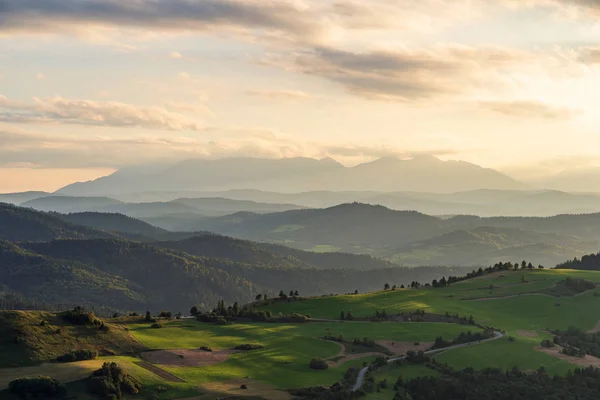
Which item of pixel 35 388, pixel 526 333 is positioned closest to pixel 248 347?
pixel 35 388

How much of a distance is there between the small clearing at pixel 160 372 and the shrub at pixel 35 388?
13.4m

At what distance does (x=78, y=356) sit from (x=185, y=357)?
14.7 metres

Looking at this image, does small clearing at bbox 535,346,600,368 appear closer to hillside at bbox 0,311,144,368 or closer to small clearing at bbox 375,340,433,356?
small clearing at bbox 375,340,433,356

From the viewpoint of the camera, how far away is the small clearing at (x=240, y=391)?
76.1 metres

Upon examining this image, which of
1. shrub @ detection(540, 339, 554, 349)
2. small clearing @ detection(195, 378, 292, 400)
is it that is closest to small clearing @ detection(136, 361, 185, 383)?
small clearing @ detection(195, 378, 292, 400)

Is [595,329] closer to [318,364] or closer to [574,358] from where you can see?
[574,358]

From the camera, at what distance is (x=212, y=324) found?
122312mm

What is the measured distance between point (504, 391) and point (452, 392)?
6825 millimetres

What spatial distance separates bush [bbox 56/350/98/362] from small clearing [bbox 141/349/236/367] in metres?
7.12

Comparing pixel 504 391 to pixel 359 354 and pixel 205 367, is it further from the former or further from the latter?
pixel 205 367

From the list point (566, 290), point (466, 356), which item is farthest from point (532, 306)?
point (466, 356)

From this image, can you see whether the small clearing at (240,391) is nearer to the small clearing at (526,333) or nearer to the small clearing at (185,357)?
the small clearing at (185,357)

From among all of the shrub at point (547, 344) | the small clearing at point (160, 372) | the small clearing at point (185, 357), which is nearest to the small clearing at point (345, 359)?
the small clearing at point (185, 357)

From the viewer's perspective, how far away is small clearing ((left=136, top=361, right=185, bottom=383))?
260ft
